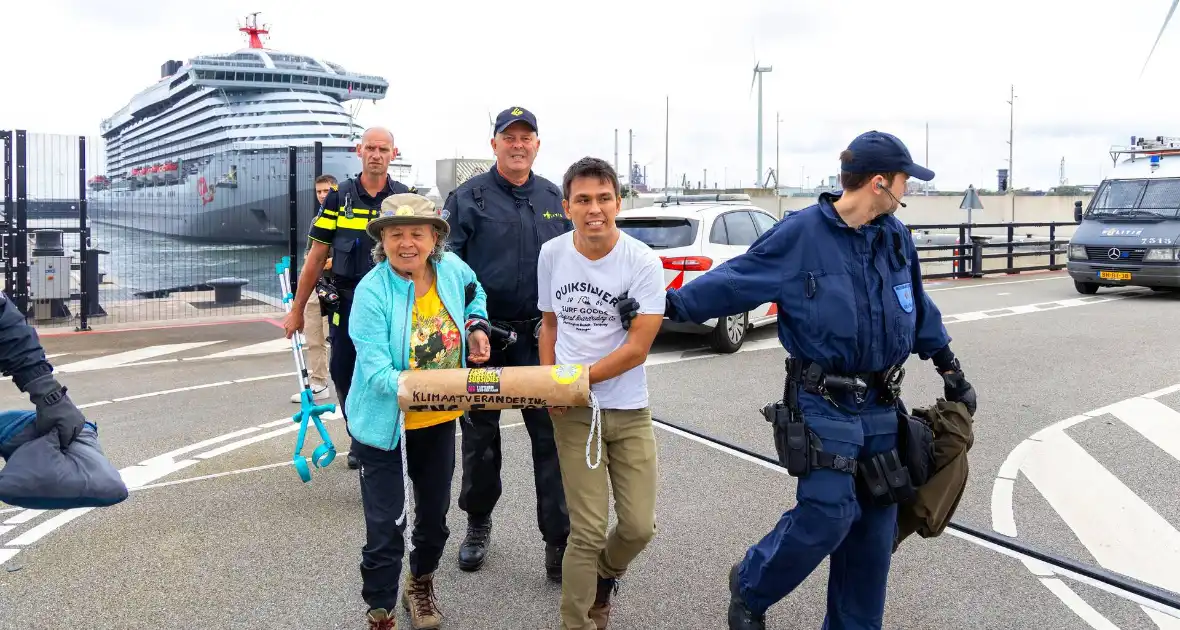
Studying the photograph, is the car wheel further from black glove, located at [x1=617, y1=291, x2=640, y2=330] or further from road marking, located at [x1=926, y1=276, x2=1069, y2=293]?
road marking, located at [x1=926, y1=276, x2=1069, y2=293]

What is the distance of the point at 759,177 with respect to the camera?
48.1 m

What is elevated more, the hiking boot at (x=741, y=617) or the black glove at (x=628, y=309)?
the black glove at (x=628, y=309)

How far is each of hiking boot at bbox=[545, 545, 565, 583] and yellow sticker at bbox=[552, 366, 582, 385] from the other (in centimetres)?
114

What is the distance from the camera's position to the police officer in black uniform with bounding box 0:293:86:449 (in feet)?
9.55

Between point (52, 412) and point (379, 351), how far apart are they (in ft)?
3.56

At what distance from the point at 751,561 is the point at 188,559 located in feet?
8.64

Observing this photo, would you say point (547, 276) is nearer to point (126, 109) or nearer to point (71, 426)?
point (71, 426)

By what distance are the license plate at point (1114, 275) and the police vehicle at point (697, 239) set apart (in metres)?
8.32

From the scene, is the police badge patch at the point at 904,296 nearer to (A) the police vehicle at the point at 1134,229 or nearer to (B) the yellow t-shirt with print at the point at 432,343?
(B) the yellow t-shirt with print at the point at 432,343

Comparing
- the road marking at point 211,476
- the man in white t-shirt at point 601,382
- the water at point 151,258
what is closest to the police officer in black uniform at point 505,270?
the man in white t-shirt at point 601,382

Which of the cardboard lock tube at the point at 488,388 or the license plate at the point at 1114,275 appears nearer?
the cardboard lock tube at the point at 488,388

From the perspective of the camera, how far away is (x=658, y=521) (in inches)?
179

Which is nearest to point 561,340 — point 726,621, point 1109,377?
point 726,621

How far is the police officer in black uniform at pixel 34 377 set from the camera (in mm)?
2910
